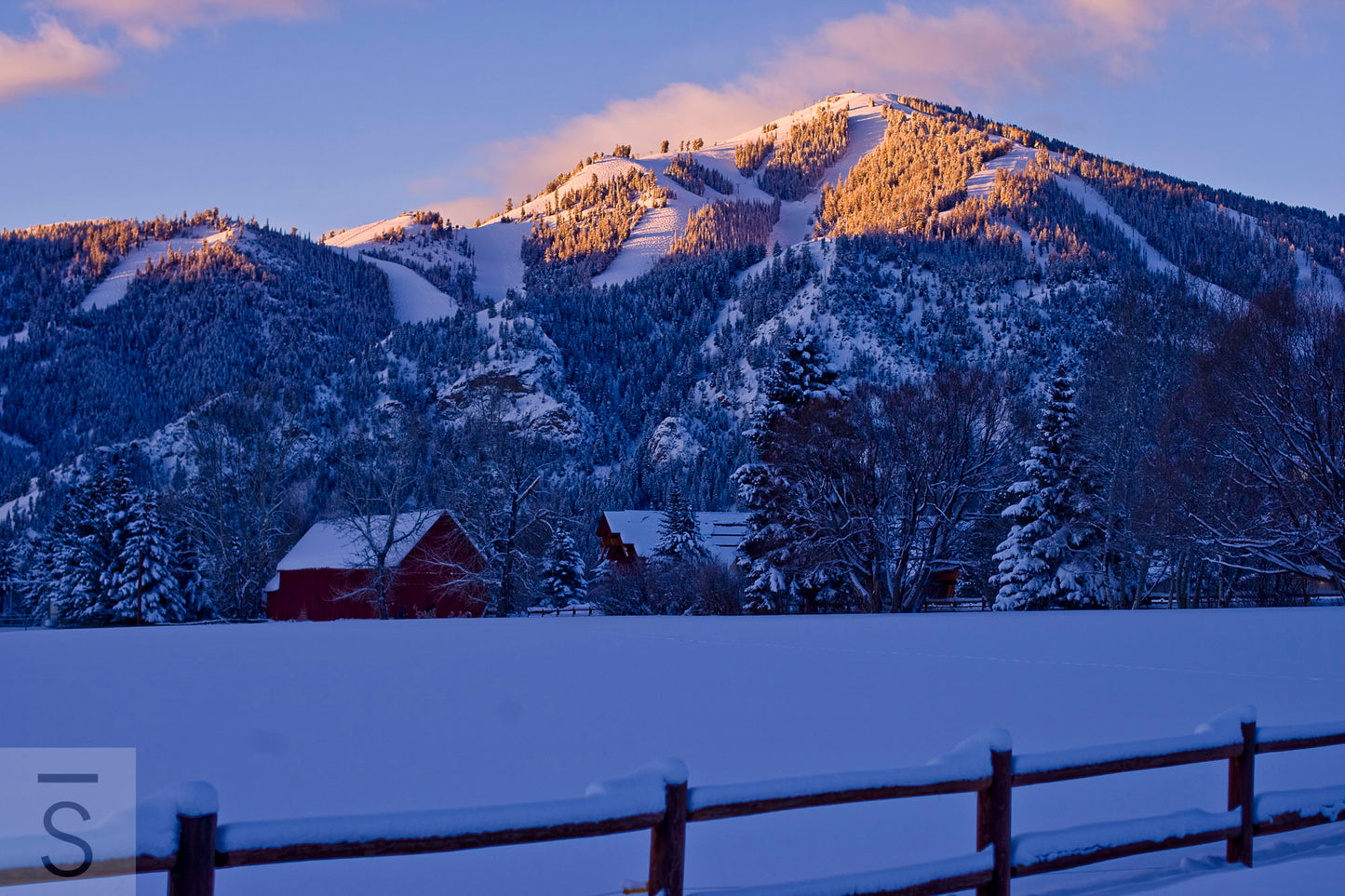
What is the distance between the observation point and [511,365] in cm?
15550

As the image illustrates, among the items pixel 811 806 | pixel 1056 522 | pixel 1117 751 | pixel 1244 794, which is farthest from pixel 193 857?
pixel 1056 522

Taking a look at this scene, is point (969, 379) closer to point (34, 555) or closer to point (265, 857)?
point (265, 857)

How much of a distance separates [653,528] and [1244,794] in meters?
75.4

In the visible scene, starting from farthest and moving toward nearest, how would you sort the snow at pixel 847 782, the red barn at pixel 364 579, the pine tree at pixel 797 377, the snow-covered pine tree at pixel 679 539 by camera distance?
1. the snow-covered pine tree at pixel 679 539
2. the red barn at pixel 364 579
3. the pine tree at pixel 797 377
4. the snow at pixel 847 782

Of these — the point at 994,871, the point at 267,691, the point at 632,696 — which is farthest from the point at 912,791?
the point at 267,691

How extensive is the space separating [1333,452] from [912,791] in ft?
104

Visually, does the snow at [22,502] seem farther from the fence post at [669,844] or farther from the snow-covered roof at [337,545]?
the fence post at [669,844]

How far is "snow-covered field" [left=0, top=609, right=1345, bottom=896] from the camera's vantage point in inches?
303

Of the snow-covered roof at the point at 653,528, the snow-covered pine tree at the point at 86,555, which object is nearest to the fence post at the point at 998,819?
the snow-covered pine tree at the point at 86,555

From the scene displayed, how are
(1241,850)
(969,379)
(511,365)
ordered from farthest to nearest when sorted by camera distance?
(511,365)
(969,379)
(1241,850)

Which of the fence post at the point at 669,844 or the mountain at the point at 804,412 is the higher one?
the mountain at the point at 804,412

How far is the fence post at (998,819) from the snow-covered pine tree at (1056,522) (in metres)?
34.7

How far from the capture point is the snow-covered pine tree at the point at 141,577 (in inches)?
1954

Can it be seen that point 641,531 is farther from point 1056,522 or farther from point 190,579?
point 1056,522
